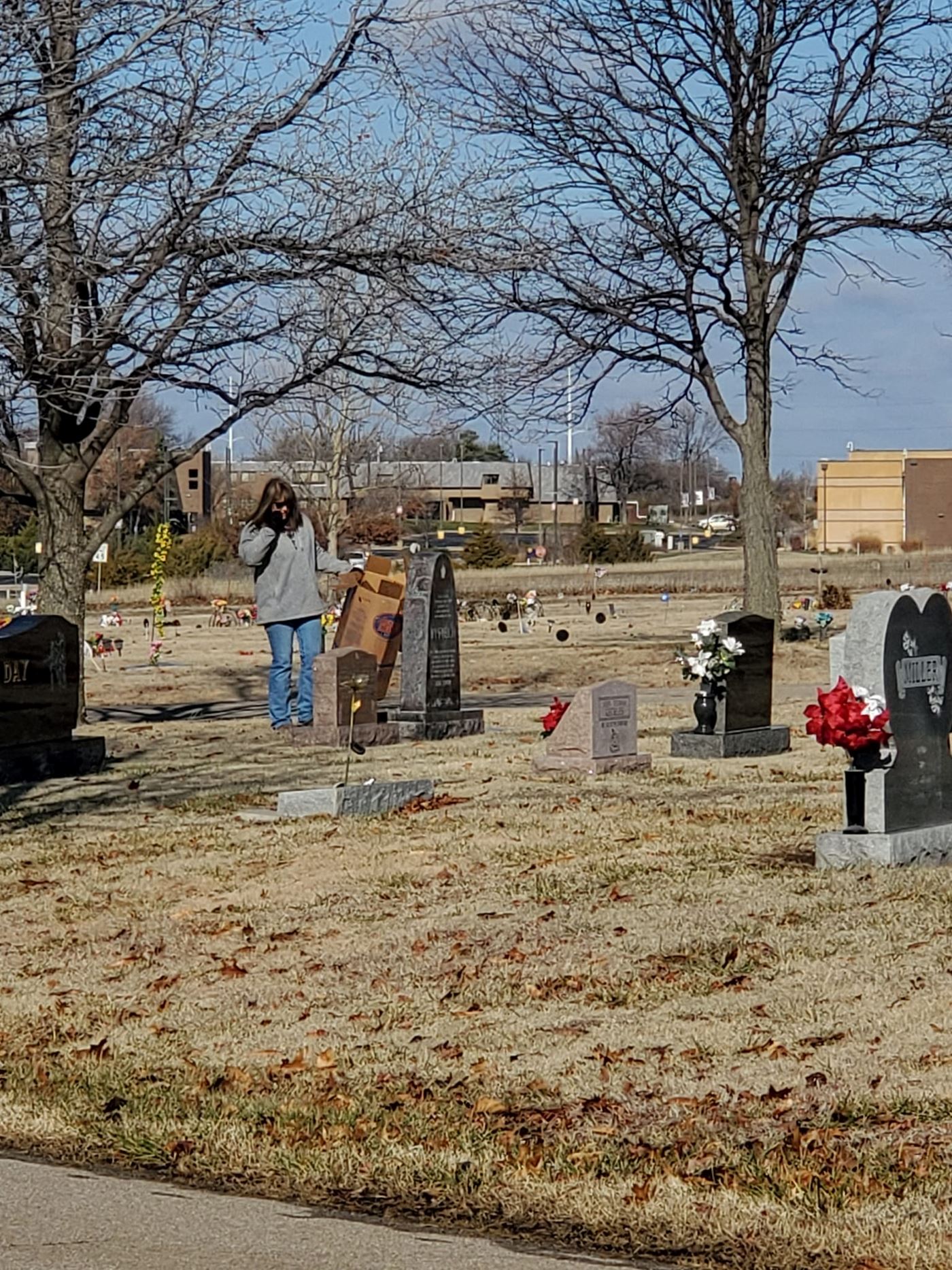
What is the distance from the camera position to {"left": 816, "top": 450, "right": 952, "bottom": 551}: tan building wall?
91000mm

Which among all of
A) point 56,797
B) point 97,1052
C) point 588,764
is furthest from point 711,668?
point 97,1052

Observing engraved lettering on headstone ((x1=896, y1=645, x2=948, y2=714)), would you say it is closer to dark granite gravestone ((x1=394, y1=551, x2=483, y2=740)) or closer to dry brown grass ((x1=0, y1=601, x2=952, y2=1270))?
dry brown grass ((x1=0, y1=601, x2=952, y2=1270))

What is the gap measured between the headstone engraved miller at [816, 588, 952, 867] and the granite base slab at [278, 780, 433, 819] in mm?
3421

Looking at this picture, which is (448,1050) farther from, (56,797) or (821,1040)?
(56,797)

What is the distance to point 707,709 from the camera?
1535 centimetres

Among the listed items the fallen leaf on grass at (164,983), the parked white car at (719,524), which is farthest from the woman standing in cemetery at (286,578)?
the parked white car at (719,524)

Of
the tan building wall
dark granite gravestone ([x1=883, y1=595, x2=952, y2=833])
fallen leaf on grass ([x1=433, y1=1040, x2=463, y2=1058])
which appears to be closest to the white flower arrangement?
dark granite gravestone ([x1=883, y1=595, x2=952, y2=833])

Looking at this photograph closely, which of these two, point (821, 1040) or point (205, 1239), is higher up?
point (821, 1040)

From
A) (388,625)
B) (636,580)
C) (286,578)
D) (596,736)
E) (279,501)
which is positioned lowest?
(596,736)

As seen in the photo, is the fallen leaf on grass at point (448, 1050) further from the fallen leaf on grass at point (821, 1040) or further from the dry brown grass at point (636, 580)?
the dry brown grass at point (636, 580)

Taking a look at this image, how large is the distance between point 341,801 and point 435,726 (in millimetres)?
4627

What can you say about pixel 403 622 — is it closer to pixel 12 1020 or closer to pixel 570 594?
pixel 12 1020

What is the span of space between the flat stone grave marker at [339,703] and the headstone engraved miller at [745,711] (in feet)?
8.48

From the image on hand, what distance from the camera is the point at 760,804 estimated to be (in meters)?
12.3
